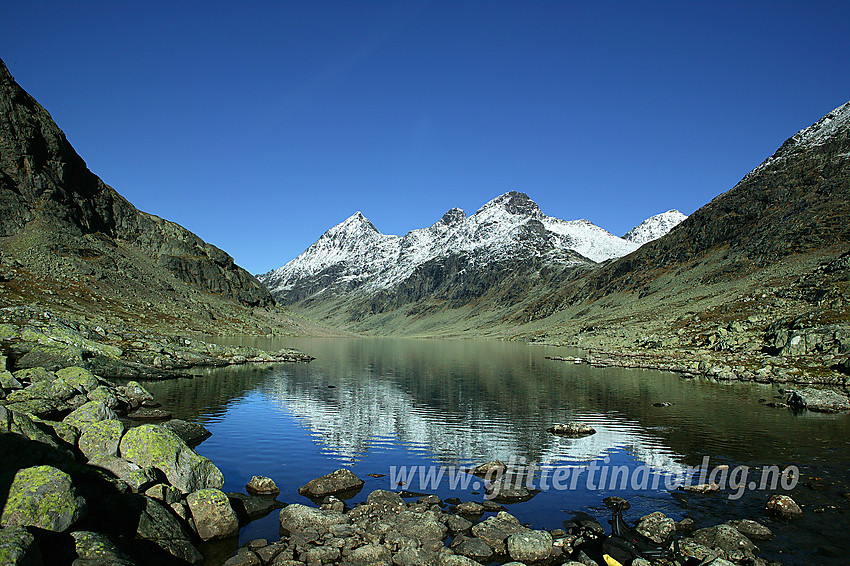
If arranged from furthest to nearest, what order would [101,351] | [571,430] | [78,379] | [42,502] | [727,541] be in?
[101,351], [571,430], [78,379], [727,541], [42,502]

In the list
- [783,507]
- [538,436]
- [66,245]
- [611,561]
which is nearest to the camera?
[611,561]

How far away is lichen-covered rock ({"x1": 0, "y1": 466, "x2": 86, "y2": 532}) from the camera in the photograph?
42.2 ft

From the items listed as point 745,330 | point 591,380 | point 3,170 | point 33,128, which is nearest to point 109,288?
point 3,170

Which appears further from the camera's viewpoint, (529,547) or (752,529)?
(752,529)

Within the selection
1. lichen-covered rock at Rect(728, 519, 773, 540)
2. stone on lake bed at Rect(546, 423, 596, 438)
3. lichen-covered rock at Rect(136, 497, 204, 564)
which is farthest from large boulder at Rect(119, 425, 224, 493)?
stone on lake bed at Rect(546, 423, 596, 438)

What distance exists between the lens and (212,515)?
59.9 feet

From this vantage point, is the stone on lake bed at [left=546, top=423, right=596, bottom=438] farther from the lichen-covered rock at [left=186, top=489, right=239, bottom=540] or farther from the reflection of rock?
the lichen-covered rock at [left=186, top=489, right=239, bottom=540]

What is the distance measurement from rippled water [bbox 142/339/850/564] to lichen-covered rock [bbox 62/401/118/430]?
7.02 meters

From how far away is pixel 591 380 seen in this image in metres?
71.9

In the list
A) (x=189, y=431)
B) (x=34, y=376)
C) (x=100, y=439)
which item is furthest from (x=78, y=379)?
(x=100, y=439)

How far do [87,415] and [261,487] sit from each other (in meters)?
9.00

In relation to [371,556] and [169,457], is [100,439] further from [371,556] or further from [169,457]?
[371,556]

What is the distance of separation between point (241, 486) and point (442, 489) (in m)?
10.4

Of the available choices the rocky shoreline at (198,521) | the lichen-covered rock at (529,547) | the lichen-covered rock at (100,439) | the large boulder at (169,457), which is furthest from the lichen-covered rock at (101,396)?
the lichen-covered rock at (529,547)
